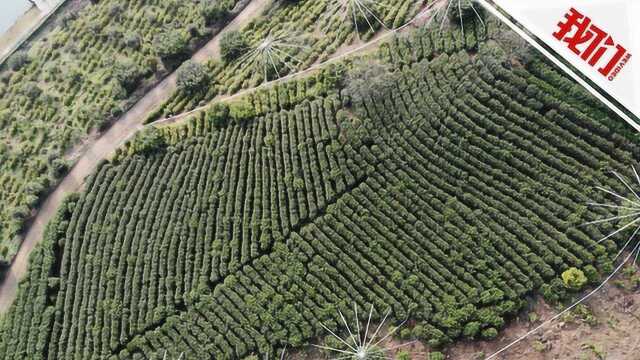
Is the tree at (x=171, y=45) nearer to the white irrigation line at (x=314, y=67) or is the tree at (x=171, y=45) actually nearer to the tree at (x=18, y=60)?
the white irrigation line at (x=314, y=67)

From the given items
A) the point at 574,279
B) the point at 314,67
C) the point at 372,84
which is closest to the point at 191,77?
the point at 314,67

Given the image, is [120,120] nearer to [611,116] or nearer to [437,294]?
[437,294]

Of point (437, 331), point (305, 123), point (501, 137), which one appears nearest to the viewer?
point (437, 331)

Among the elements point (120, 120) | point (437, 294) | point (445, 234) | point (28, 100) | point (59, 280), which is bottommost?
point (437, 294)

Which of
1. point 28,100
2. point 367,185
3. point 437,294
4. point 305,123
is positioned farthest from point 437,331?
point 28,100

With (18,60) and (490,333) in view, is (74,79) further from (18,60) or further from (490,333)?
(490,333)

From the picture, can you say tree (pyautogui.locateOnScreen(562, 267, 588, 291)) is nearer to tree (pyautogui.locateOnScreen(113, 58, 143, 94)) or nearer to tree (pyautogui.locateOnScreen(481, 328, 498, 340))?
tree (pyautogui.locateOnScreen(481, 328, 498, 340))

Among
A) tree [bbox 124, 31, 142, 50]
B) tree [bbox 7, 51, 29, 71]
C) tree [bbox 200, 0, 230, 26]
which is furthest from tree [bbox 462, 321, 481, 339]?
tree [bbox 7, 51, 29, 71]

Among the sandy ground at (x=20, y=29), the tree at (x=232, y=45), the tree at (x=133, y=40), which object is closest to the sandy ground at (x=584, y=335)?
the tree at (x=232, y=45)
